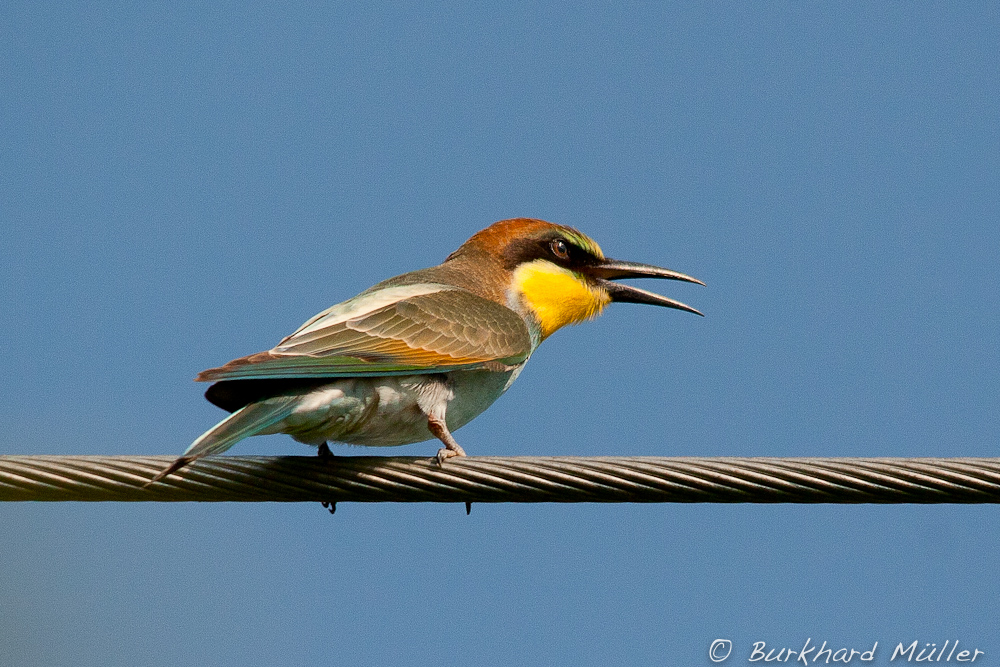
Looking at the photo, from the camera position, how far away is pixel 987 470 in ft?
10.9

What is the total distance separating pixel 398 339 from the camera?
4.61 m

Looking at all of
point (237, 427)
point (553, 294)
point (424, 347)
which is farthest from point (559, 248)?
point (237, 427)

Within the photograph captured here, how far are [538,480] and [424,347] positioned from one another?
4.15 feet

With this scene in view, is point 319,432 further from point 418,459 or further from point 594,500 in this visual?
point 594,500

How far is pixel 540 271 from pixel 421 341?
1447 millimetres

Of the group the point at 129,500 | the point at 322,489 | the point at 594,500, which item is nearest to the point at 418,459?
the point at 322,489

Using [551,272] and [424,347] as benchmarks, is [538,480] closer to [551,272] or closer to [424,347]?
[424,347]

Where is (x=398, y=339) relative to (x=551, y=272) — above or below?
below

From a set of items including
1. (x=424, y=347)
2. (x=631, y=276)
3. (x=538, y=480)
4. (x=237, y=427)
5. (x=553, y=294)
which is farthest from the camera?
(x=631, y=276)

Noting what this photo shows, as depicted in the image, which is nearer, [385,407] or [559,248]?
[385,407]

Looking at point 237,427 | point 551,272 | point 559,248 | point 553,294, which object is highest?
point 559,248

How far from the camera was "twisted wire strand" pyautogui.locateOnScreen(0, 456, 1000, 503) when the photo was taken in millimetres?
3365

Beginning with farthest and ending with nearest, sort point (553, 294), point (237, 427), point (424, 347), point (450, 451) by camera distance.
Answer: point (553, 294) → point (424, 347) → point (450, 451) → point (237, 427)

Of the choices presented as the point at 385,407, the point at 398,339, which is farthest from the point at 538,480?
the point at 398,339
